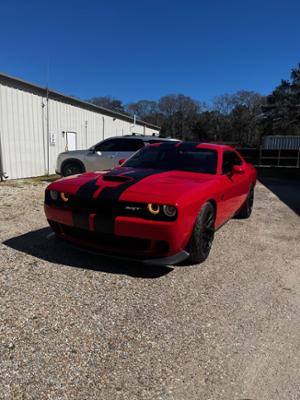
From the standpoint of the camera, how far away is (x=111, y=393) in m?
2.01

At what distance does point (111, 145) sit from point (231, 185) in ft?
23.5

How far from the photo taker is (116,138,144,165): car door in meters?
11.2

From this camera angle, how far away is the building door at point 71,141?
52.4 feet

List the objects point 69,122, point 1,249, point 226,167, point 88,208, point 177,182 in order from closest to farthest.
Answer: point 88,208 → point 177,182 → point 1,249 → point 226,167 → point 69,122

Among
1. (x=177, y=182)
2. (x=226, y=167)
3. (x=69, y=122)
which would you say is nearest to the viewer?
(x=177, y=182)

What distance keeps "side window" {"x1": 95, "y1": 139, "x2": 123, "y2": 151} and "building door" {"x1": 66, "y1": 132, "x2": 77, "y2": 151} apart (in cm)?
509

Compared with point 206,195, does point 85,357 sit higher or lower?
lower

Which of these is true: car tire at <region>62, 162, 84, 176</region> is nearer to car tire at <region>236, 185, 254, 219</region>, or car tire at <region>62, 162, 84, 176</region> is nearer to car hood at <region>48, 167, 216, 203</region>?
car tire at <region>236, 185, 254, 219</region>

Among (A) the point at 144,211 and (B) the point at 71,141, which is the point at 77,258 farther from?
(B) the point at 71,141

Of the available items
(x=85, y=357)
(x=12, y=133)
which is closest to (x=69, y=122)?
(x=12, y=133)

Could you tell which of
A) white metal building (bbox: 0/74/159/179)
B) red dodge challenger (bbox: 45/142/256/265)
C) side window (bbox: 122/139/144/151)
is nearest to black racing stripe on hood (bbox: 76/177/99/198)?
red dodge challenger (bbox: 45/142/256/265)

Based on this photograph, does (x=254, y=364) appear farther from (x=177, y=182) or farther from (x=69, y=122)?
(x=69, y=122)

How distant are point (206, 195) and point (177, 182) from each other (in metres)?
0.37

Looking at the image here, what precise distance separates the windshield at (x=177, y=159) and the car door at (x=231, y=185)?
0.82 ft
